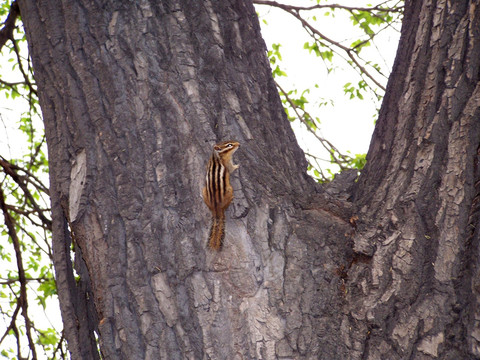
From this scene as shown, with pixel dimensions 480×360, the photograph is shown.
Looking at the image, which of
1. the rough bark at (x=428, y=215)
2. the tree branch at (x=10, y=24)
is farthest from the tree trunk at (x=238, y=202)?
the tree branch at (x=10, y=24)

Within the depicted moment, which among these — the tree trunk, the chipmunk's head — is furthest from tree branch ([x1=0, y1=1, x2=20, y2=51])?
the chipmunk's head

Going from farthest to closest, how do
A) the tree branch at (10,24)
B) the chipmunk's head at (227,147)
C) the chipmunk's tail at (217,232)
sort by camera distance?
the tree branch at (10,24) → the chipmunk's head at (227,147) → the chipmunk's tail at (217,232)

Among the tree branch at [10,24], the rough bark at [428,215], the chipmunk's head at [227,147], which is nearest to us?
the rough bark at [428,215]

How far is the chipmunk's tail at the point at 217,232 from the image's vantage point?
215 centimetres

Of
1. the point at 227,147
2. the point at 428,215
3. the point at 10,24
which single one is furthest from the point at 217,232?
Result: the point at 10,24

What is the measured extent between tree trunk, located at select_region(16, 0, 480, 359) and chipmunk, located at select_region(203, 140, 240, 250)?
34 millimetres

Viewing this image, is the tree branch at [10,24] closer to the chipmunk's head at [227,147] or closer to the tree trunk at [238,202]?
the tree trunk at [238,202]

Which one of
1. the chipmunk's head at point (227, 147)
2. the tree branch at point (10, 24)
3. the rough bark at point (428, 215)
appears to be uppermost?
the tree branch at point (10, 24)

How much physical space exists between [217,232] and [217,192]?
0.16 m

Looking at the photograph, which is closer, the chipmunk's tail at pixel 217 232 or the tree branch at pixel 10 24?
the chipmunk's tail at pixel 217 232

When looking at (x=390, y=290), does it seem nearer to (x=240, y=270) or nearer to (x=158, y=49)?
(x=240, y=270)

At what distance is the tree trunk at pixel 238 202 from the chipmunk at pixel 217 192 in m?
0.03

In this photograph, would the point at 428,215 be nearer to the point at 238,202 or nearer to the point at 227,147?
the point at 238,202

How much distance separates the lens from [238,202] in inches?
87.7
